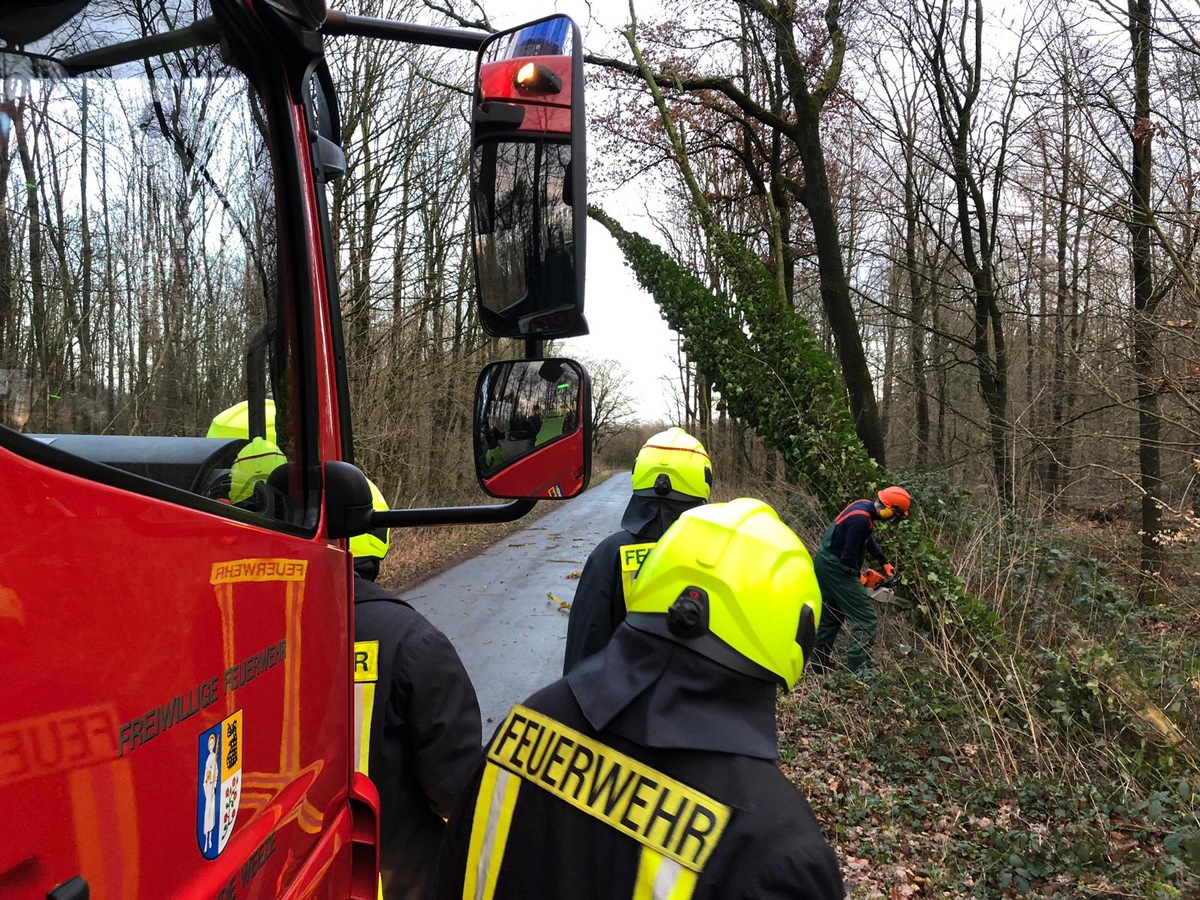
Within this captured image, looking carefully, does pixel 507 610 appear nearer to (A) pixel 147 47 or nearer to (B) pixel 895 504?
(B) pixel 895 504

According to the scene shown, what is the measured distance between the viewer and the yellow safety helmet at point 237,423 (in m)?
1.38

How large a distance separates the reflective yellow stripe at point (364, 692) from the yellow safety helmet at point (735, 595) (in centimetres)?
85

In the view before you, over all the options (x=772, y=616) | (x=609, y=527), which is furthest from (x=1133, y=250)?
(x=609, y=527)

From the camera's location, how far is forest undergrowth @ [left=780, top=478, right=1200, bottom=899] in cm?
423

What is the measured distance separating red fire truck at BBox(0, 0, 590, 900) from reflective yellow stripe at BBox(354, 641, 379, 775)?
267mm

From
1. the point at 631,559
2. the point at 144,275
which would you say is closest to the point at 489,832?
the point at 144,275

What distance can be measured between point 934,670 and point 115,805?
21.7ft

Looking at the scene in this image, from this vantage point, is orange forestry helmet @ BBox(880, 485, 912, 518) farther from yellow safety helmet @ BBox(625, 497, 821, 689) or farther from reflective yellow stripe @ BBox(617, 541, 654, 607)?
yellow safety helmet @ BBox(625, 497, 821, 689)

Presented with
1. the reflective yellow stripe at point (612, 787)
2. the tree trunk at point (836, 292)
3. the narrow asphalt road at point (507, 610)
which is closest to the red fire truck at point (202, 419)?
the reflective yellow stripe at point (612, 787)

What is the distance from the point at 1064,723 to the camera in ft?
18.0

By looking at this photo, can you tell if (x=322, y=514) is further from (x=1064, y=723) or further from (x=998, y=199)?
(x=998, y=199)

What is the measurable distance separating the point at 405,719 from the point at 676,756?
1004 mm

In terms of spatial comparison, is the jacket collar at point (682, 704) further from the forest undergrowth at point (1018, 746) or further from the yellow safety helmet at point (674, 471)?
the forest undergrowth at point (1018, 746)

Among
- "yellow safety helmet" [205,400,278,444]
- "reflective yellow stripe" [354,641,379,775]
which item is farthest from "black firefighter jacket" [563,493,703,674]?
"yellow safety helmet" [205,400,278,444]
